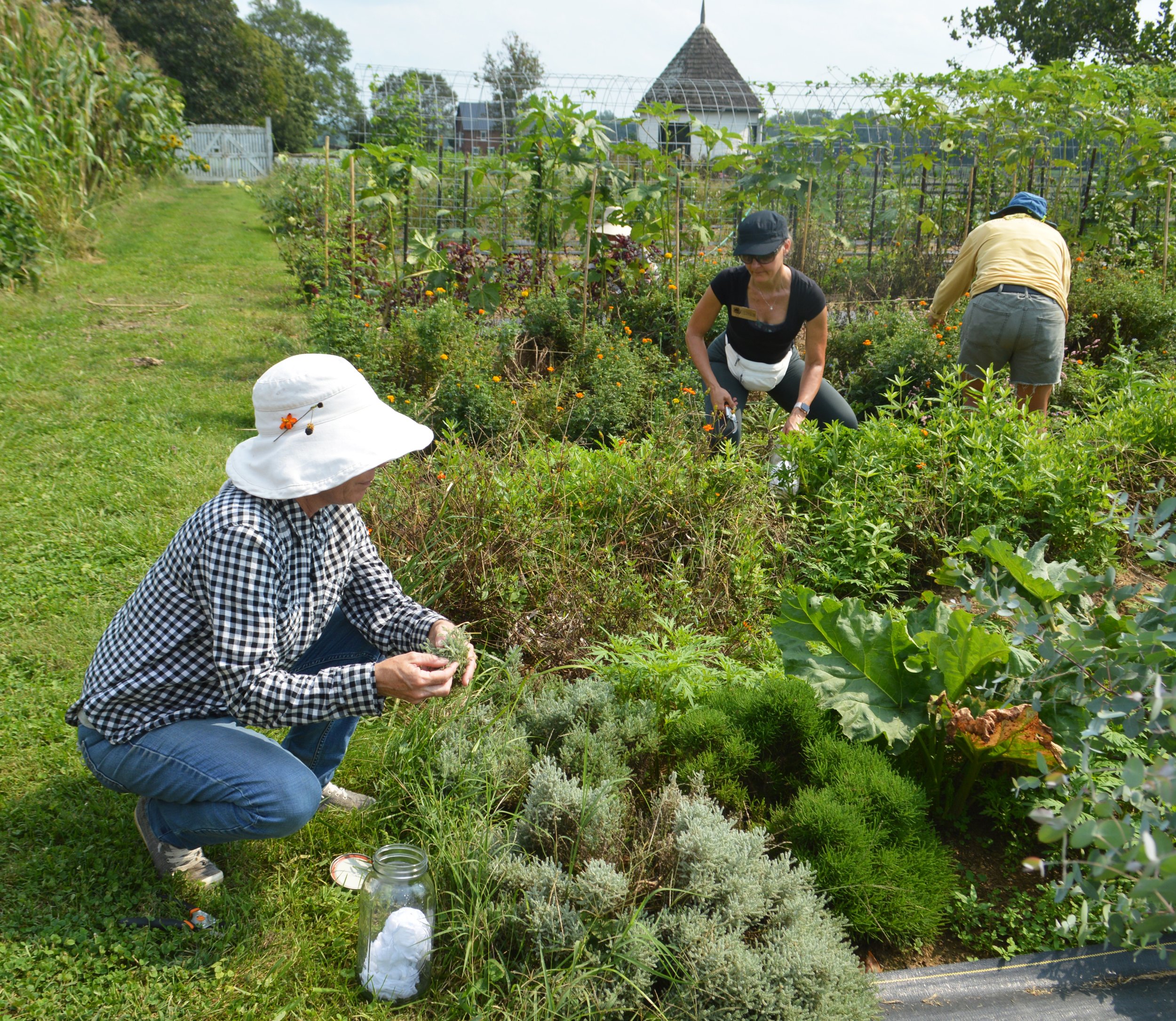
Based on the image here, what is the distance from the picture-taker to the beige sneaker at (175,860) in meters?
2.06

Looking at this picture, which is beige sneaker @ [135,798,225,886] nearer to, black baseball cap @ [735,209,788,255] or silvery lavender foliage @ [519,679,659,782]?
silvery lavender foliage @ [519,679,659,782]

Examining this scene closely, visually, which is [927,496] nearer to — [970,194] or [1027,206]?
[1027,206]

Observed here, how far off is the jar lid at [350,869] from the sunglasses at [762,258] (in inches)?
119

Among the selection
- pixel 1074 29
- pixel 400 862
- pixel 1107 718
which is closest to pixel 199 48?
pixel 1074 29

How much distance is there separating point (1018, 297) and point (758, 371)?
1.53m

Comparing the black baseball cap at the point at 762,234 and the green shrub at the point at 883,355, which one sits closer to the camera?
the black baseball cap at the point at 762,234

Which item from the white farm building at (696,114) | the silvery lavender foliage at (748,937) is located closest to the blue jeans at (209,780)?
the silvery lavender foliage at (748,937)

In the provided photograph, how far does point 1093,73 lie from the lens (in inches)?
307

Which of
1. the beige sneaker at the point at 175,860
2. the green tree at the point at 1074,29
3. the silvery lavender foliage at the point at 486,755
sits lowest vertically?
the beige sneaker at the point at 175,860

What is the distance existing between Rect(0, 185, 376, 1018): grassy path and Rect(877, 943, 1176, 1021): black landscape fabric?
1.20m

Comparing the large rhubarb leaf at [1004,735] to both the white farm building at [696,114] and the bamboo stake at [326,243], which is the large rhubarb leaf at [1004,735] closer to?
the white farm building at [696,114]

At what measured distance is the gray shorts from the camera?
4629 millimetres

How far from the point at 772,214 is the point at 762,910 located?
324 cm

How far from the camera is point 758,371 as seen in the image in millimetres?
4395
